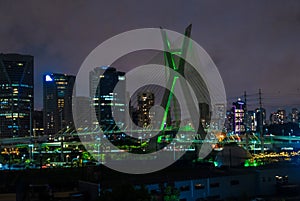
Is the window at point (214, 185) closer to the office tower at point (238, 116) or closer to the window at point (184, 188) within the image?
the window at point (184, 188)

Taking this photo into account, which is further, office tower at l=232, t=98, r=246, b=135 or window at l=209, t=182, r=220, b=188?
office tower at l=232, t=98, r=246, b=135

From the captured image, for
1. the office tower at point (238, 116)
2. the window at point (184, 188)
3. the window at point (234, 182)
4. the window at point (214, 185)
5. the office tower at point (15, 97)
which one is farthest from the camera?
the office tower at point (238, 116)

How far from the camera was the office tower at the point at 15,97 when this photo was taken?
158 ft

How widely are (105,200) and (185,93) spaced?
14492mm

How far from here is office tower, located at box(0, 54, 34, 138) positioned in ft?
158

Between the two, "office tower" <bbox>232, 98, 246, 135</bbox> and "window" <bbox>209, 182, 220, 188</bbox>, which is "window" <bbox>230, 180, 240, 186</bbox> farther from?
"office tower" <bbox>232, 98, 246, 135</bbox>

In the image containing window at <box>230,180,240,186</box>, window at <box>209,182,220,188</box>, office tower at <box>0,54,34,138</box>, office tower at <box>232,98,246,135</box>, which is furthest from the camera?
office tower at <box>232,98,246,135</box>

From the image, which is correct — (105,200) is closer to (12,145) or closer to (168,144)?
(168,144)

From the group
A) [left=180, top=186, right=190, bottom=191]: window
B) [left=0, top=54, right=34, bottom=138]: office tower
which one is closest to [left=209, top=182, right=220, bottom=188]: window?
[left=180, top=186, right=190, bottom=191]: window

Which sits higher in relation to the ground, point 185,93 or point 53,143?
point 185,93

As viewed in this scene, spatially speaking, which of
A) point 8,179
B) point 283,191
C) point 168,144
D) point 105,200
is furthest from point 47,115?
point 105,200

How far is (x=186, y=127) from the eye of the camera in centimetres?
2955

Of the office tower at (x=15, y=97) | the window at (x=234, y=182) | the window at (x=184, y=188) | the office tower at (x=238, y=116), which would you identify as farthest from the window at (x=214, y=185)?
the office tower at (x=238, y=116)

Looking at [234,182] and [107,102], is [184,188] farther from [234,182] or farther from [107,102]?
[107,102]
